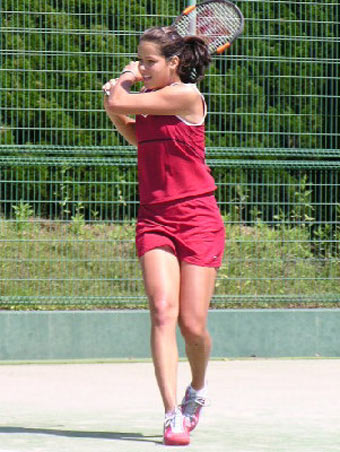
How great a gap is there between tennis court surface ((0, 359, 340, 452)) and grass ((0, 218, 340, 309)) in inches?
23.1

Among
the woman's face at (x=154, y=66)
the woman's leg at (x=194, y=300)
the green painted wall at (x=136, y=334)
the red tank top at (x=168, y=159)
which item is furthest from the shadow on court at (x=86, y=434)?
the green painted wall at (x=136, y=334)

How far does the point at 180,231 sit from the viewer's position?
17.2 feet

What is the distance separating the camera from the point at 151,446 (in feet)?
16.4

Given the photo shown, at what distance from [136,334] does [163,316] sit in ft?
10.0

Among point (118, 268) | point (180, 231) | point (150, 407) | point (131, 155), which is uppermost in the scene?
point (180, 231)

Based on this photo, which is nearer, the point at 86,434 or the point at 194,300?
the point at 194,300

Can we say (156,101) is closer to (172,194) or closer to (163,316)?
(172,194)

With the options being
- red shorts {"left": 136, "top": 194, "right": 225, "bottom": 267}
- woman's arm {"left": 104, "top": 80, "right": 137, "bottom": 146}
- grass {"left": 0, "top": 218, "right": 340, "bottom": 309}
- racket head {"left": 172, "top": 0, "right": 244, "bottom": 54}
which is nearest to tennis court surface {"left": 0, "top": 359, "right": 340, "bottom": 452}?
grass {"left": 0, "top": 218, "right": 340, "bottom": 309}

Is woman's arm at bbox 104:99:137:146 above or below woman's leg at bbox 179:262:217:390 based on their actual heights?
above

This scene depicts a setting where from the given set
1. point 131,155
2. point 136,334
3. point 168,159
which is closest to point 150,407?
point 168,159

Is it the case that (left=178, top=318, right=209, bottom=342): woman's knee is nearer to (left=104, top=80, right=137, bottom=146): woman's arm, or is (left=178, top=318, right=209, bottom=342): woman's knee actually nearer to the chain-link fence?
(left=104, top=80, right=137, bottom=146): woman's arm

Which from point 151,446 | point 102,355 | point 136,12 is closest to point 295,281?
point 102,355

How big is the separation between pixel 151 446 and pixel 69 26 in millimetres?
4097

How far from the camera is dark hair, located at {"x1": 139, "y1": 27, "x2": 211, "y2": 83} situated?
5219 mm
